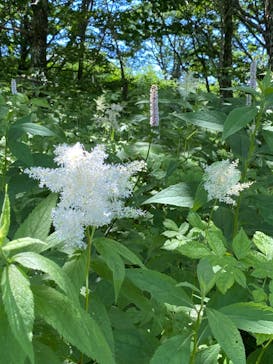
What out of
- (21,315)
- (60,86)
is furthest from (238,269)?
(60,86)

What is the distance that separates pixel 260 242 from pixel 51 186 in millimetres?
787

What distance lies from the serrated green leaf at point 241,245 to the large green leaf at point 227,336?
0.27 meters

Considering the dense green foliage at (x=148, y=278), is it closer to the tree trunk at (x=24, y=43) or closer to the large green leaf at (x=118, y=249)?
the large green leaf at (x=118, y=249)

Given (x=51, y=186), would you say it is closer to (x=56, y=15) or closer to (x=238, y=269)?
(x=238, y=269)

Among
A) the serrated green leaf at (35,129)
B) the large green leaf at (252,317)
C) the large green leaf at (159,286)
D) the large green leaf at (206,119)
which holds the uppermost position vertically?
the large green leaf at (206,119)

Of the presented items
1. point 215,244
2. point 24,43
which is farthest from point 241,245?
point 24,43

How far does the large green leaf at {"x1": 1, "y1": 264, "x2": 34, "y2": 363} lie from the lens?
91 cm

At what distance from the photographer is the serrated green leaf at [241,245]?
4.99ft

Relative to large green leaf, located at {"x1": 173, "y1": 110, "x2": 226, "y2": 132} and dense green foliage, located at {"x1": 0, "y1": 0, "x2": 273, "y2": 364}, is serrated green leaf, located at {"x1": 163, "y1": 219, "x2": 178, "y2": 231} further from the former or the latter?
large green leaf, located at {"x1": 173, "y1": 110, "x2": 226, "y2": 132}

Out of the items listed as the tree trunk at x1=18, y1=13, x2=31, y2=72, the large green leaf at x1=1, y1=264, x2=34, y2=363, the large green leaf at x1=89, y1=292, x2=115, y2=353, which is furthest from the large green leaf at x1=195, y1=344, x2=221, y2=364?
the tree trunk at x1=18, y1=13, x2=31, y2=72

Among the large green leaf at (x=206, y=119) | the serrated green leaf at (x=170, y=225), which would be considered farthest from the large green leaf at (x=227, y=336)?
the large green leaf at (x=206, y=119)

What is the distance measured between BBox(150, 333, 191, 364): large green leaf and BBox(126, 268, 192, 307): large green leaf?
0.36 ft

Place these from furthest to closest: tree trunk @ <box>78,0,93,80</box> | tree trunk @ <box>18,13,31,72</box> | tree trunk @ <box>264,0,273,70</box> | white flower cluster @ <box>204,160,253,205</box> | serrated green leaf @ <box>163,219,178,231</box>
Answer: tree trunk @ <box>18,13,31,72</box>
tree trunk @ <box>78,0,93,80</box>
tree trunk @ <box>264,0,273,70</box>
serrated green leaf @ <box>163,219,178,231</box>
white flower cluster @ <box>204,160,253,205</box>

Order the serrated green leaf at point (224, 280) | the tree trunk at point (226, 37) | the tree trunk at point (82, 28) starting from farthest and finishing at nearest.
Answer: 1. the tree trunk at point (82, 28)
2. the tree trunk at point (226, 37)
3. the serrated green leaf at point (224, 280)
